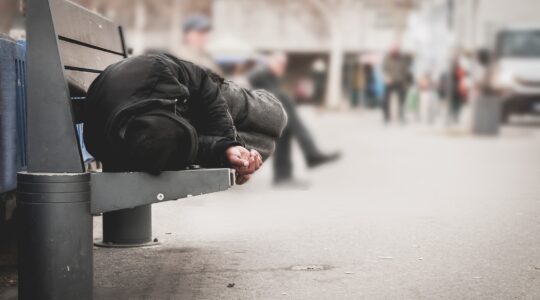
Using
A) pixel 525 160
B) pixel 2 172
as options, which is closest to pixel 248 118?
pixel 2 172

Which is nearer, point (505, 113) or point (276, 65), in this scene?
point (276, 65)

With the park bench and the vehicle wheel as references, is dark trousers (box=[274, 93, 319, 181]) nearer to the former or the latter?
the park bench

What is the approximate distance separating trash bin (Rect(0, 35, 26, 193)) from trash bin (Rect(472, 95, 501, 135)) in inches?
613

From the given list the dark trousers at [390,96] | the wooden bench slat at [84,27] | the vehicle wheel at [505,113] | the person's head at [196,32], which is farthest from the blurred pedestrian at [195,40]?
the dark trousers at [390,96]

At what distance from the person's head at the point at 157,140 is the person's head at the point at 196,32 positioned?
21.3ft

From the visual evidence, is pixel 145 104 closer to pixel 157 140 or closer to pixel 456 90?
pixel 157 140

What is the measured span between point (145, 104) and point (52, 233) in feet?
2.18

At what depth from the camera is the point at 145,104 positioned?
432 cm

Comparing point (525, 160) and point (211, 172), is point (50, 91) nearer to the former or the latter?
point (211, 172)

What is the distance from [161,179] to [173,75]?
1.53 ft

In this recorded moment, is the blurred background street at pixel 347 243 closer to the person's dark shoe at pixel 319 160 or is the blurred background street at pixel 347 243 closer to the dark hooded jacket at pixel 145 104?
the person's dark shoe at pixel 319 160

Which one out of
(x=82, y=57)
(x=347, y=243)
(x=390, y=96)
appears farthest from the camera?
(x=390, y=96)

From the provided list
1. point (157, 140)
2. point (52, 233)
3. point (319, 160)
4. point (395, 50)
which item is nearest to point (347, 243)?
point (157, 140)

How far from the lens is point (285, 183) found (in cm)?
1131
